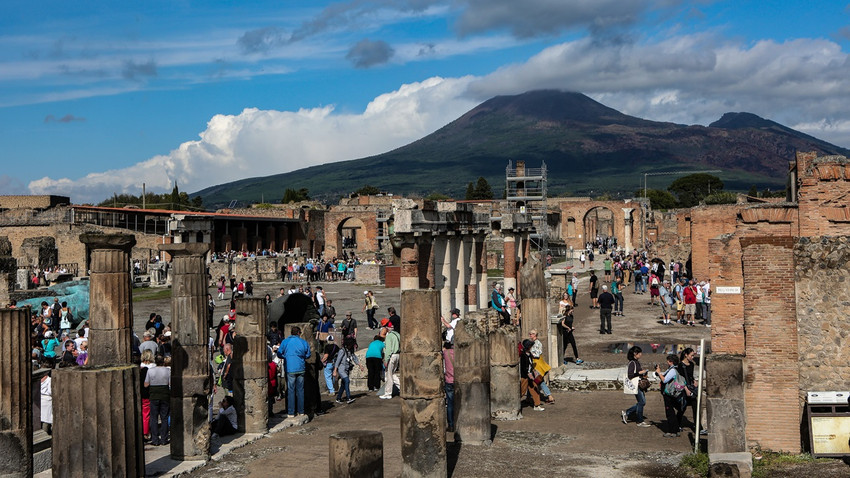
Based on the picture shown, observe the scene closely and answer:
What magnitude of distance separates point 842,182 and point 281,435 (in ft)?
34.9

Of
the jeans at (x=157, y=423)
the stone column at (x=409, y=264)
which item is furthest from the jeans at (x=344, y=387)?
the stone column at (x=409, y=264)

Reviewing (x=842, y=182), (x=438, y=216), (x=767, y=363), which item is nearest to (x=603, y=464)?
(x=767, y=363)

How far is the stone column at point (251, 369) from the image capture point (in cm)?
1290

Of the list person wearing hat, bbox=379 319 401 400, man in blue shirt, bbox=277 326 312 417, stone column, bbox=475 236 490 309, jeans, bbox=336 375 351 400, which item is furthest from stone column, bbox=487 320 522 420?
stone column, bbox=475 236 490 309

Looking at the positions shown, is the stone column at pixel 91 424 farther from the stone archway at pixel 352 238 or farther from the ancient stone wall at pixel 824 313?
the stone archway at pixel 352 238

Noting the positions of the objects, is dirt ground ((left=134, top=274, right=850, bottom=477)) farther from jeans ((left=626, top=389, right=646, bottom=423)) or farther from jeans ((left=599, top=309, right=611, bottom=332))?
jeans ((left=599, top=309, right=611, bottom=332))

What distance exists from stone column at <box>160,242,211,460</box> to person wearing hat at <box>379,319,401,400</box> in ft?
14.6

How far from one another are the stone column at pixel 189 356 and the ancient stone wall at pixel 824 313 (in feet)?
24.6

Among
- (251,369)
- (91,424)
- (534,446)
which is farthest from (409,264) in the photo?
(91,424)

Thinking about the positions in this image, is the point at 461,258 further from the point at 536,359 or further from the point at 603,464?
the point at 603,464

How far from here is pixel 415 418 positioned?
10.7 metres

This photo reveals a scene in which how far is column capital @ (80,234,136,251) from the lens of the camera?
34.6 feet

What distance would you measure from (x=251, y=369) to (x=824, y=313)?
7656 mm

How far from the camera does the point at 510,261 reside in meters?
30.5
